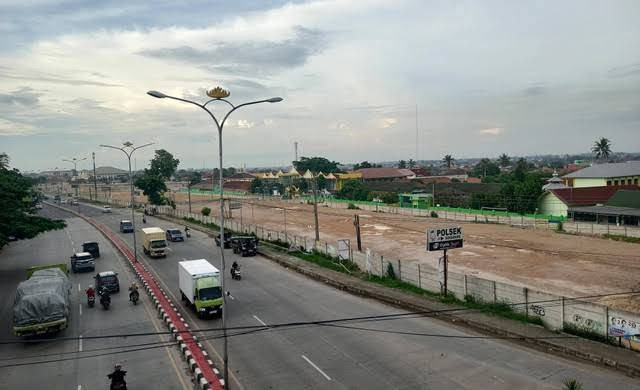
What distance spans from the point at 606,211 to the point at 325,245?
1439 inches

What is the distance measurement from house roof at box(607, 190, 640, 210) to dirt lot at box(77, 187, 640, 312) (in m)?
10.0

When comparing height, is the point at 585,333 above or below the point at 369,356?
above

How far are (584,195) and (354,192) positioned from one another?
58042 millimetres

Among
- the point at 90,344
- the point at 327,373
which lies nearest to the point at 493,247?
the point at 327,373

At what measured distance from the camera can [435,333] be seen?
20.8 meters

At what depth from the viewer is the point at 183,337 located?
20531mm

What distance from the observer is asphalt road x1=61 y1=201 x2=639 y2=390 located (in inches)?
621

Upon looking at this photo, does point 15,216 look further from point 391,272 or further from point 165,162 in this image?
point 165,162

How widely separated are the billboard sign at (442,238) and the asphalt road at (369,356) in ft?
14.7

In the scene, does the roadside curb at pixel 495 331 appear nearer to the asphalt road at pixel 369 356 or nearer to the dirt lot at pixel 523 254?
the asphalt road at pixel 369 356

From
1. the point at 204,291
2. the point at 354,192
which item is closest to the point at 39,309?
the point at 204,291

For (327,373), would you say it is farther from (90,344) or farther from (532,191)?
(532,191)

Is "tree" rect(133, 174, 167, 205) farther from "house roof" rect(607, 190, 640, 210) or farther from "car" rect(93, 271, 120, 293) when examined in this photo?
"house roof" rect(607, 190, 640, 210)

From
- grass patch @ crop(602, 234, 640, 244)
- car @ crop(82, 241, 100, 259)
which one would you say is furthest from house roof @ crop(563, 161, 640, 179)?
car @ crop(82, 241, 100, 259)
